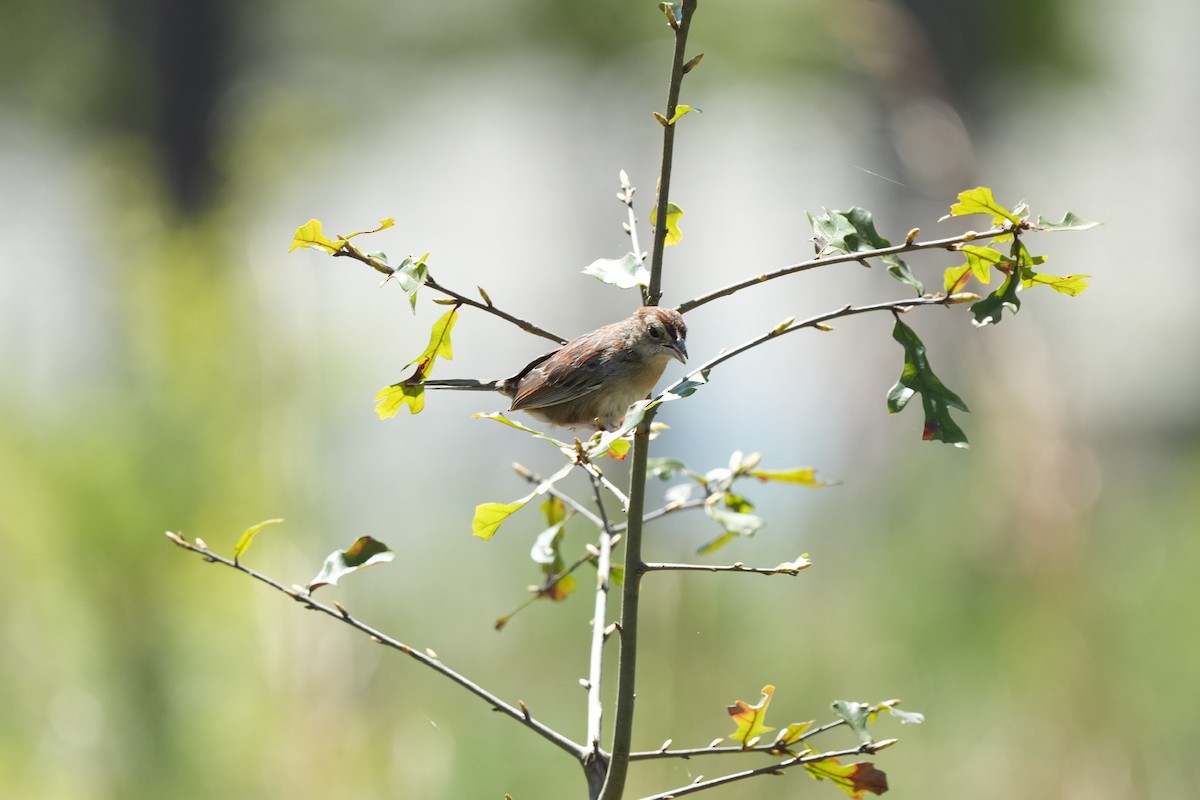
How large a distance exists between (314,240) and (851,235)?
0.42m

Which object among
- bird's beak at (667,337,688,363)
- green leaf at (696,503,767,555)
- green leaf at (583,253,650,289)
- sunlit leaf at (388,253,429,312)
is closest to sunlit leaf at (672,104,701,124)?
green leaf at (583,253,650,289)

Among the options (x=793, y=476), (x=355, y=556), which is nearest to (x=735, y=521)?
(x=793, y=476)

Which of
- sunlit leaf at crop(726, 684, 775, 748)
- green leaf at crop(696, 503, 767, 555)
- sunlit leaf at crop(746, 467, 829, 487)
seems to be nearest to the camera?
sunlit leaf at crop(726, 684, 775, 748)

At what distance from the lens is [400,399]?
3.14 feet

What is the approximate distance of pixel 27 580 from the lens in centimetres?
278

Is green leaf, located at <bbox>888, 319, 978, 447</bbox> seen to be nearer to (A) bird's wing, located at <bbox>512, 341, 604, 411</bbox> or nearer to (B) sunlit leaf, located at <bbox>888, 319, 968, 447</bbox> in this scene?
(B) sunlit leaf, located at <bbox>888, 319, 968, 447</bbox>

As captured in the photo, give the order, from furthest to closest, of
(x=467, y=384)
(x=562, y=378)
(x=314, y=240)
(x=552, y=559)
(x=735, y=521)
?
(x=562, y=378) < (x=467, y=384) < (x=552, y=559) < (x=735, y=521) < (x=314, y=240)

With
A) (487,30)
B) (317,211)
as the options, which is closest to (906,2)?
(487,30)

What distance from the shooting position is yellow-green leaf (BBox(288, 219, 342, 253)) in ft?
2.89

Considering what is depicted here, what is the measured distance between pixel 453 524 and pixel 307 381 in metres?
0.73

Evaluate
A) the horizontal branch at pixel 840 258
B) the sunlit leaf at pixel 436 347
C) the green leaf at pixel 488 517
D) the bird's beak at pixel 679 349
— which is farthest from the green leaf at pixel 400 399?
the bird's beak at pixel 679 349

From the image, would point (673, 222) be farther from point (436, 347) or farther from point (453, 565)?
point (453, 565)

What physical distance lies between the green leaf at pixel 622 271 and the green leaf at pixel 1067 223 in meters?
0.29

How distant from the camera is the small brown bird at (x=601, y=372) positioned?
1.60 meters
